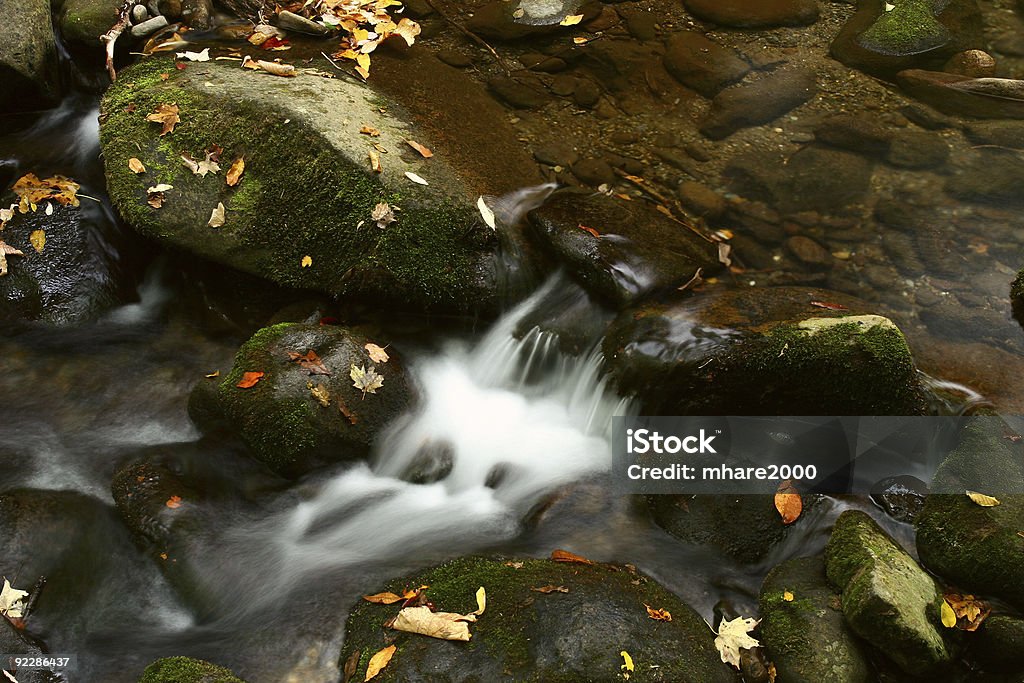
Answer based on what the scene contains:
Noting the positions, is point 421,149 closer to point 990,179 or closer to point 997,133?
point 990,179

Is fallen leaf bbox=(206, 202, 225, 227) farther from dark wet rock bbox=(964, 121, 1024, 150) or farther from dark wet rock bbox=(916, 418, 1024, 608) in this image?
dark wet rock bbox=(964, 121, 1024, 150)

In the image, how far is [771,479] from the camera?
4613 millimetres

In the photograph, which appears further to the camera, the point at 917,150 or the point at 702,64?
the point at 702,64

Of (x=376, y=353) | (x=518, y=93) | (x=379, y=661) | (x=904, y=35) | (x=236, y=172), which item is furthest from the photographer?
(x=904, y=35)

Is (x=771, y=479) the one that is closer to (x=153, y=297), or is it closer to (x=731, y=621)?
(x=731, y=621)

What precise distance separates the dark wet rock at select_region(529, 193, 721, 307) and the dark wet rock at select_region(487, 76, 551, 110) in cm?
143

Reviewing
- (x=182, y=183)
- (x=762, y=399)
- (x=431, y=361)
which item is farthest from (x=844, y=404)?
(x=182, y=183)

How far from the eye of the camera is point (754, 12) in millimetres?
7918

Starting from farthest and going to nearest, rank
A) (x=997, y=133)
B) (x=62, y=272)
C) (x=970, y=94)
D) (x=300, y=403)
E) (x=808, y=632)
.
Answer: (x=970, y=94) → (x=997, y=133) → (x=62, y=272) → (x=300, y=403) → (x=808, y=632)

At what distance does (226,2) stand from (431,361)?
14.2ft

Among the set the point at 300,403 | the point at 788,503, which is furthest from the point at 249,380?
the point at 788,503

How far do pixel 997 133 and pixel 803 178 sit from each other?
1.92m

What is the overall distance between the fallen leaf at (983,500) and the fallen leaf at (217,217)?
4853 millimetres

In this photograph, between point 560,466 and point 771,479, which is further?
point 560,466
